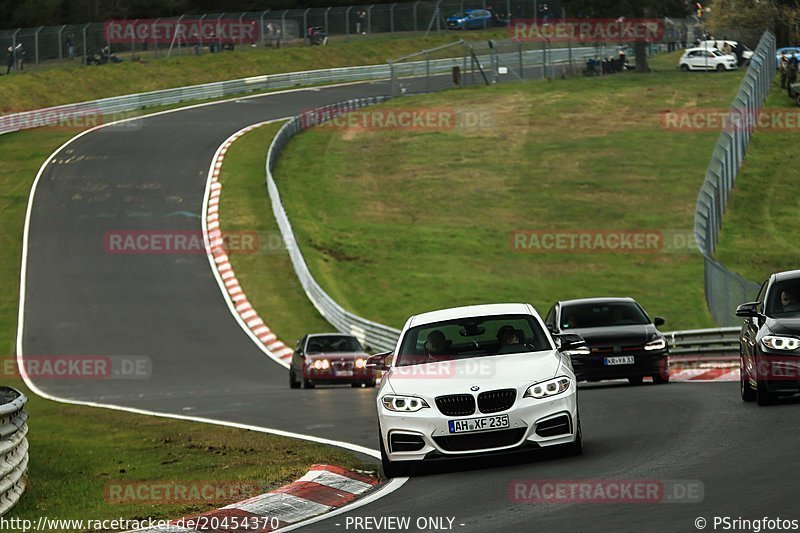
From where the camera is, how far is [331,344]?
28312 millimetres

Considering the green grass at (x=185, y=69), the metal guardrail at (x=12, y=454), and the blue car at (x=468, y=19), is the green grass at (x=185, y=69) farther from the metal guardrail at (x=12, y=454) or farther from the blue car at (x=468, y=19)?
the metal guardrail at (x=12, y=454)

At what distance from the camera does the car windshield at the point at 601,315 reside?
72.7 ft

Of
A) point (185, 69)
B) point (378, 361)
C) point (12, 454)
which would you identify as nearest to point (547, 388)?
point (378, 361)

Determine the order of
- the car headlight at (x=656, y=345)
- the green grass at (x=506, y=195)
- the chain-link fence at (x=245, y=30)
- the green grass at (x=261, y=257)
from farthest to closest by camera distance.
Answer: the chain-link fence at (x=245, y=30) → the green grass at (x=506, y=195) → the green grass at (x=261, y=257) → the car headlight at (x=656, y=345)

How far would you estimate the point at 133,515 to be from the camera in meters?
10.6

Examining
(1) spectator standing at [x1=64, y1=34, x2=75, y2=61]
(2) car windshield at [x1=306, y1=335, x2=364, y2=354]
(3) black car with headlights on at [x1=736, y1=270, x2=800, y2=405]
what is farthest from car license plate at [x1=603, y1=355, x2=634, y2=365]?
(1) spectator standing at [x1=64, y1=34, x2=75, y2=61]

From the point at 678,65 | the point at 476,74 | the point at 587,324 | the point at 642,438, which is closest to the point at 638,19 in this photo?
the point at 678,65

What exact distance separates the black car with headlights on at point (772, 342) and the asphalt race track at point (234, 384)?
0.33 m

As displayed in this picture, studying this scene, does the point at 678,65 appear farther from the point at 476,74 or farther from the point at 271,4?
the point at 271,4

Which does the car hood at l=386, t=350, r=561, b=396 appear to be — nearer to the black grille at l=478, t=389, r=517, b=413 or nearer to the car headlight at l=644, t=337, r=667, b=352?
the black grille at l=478, t=389, r=517, b=413

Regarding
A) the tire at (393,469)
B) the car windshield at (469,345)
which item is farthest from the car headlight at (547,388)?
the tire at (393,469)

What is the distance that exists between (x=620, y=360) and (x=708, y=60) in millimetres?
57189

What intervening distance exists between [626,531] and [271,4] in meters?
93.8

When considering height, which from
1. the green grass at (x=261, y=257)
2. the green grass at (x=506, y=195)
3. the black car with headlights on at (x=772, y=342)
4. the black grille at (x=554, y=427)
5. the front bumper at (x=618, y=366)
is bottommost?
the green grass at (x=506, y=195)
